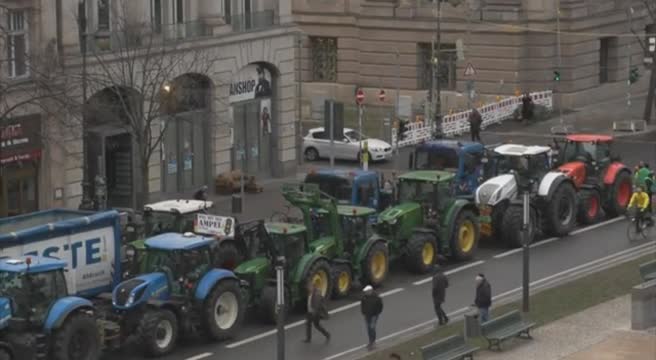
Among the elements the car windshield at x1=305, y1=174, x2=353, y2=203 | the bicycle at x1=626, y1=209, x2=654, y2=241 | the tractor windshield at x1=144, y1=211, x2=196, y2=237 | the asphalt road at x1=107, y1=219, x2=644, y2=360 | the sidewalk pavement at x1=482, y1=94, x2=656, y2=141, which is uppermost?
the car windshield at x1=305, y1=174, x2=353, y2=203

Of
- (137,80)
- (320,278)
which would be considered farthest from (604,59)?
(320,278)

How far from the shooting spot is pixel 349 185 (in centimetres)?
4384

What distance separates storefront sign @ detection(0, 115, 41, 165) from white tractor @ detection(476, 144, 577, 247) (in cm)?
1264

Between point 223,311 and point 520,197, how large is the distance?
44.3 ft

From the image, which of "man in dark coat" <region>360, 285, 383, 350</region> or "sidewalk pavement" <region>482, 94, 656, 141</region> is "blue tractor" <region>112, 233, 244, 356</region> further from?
"sidewalk pavement" <region>482, 94, 656, 141</region>

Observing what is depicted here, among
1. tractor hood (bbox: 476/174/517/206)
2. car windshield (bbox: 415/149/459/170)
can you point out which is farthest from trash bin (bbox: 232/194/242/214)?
tractor hood (bbox: 476/174/517/206)

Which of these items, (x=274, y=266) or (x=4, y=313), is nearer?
(x=4, y=313)

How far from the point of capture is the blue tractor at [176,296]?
3475 cm

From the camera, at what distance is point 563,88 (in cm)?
7556

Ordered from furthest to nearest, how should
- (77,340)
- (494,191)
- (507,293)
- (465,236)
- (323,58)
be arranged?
1. (323,58)
2. (494,191)
3. (465,236)
4. (507,293)
5. (77,340)

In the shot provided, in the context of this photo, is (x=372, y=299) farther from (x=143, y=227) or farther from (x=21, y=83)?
(x=21, y=83)

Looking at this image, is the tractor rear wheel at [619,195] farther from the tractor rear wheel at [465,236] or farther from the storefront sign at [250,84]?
the storefront sign at [250,84]

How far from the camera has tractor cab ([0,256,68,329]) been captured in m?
32.4

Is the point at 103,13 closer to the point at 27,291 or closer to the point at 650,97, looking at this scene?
the point at 27,291
